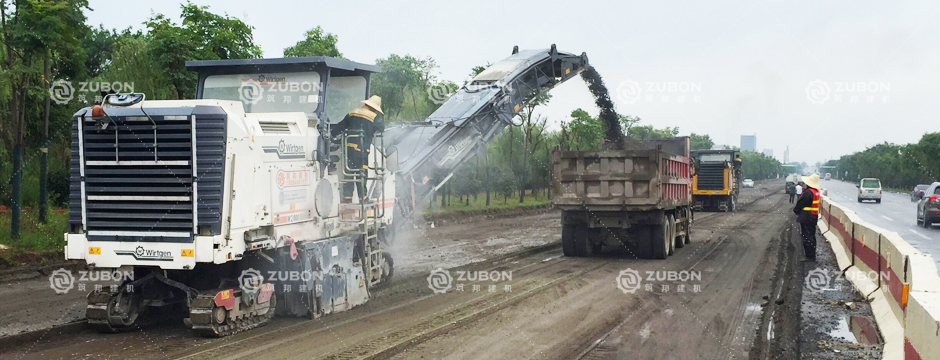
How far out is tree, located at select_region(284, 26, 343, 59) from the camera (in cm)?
2428

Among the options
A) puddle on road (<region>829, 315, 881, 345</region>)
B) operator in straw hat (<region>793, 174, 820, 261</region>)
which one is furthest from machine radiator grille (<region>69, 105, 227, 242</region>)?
operator in straw hat (<region>793, 174, 820, 261</region>)

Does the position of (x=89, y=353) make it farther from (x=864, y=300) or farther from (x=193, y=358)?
(x=864, y=300)

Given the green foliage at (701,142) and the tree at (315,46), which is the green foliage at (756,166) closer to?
the green foliage at (701,142)

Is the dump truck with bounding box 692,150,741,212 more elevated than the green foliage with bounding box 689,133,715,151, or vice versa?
the green foliage with bounding box 689,133,715,151

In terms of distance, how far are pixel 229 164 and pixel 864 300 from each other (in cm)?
877

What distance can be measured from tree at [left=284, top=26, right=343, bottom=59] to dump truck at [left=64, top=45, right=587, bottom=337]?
1413 centimetres

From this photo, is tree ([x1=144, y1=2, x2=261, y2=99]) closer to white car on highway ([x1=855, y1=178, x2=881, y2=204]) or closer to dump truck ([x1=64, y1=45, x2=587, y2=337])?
dump truck ([x1=64, y1=45, x2=587, y2=337])

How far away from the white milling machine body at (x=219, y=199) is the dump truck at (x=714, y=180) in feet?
95.3

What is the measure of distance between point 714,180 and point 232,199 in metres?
31.7

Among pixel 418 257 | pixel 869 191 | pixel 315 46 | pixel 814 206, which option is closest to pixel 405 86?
pixel 315 46

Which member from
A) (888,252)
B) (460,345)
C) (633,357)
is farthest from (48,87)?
(888,252)

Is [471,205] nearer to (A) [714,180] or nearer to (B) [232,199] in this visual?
(A) [714,180]

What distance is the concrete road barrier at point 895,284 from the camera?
548 centimetres

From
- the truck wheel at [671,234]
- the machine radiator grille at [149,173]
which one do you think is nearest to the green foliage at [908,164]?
the truck wheel at [671,234]
